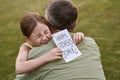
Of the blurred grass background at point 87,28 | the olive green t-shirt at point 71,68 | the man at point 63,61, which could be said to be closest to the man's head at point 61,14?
the man at point 63,61

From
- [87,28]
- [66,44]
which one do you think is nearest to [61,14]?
[66,44]

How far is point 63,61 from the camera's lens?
2.05 m

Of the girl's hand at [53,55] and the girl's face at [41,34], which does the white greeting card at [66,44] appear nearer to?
the girl's hand at [53,55]

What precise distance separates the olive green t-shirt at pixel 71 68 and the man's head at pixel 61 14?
0.12 m

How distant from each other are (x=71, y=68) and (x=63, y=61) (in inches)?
2.4

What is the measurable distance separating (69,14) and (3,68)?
8.66ft

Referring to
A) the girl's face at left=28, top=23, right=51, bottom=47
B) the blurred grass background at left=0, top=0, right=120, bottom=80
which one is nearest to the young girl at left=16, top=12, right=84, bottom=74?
the girl's face at left=28, top=23, right=51, bottom=47

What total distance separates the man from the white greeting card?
0.03 metres

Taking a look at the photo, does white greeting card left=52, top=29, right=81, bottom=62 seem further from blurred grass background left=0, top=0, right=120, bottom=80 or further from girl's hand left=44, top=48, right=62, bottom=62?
blurred grass background left=0, top=0, right=120, bottom=80

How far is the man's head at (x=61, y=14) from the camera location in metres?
2.09

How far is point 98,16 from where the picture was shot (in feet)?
19.5

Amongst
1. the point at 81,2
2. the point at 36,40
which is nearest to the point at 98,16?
the point at 81,2

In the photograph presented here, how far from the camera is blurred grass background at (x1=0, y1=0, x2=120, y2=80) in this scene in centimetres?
451

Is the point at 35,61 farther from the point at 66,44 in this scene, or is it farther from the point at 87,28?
the point at 87,28
